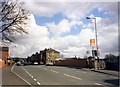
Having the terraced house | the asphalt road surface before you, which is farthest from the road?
the terraced house

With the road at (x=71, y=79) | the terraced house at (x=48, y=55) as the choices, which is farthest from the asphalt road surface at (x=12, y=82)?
the terraced house at (x=48, y=55)

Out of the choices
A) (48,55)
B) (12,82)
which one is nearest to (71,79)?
(12,82)

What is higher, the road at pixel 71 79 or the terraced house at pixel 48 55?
Answer: the terraced house at pixel 48 55

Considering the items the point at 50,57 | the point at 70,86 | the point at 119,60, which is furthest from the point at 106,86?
the point at 50,57

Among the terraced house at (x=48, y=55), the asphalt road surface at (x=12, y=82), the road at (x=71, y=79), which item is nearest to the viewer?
the asphalt road surface at (x=12, y=82)

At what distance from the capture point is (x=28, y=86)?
68.8 ft

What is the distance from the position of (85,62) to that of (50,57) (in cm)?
11187

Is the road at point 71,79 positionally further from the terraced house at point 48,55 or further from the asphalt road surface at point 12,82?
the terraced house at point 48,55

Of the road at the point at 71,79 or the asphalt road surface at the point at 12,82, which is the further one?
the road at the point at 71,79

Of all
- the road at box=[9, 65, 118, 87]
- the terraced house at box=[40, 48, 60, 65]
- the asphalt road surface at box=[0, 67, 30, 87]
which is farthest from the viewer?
the terraced house at box=[40, 48, 60, 65]

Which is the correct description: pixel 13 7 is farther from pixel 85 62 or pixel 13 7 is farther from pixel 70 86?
pixel 85 62

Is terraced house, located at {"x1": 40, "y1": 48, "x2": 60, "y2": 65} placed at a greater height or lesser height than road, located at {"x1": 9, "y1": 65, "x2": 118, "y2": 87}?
greater

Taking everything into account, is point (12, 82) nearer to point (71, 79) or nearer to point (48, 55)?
point (71, 79)

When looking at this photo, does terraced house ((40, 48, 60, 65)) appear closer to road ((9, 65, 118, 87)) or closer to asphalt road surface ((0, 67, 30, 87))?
road ((9, 65, 118, 87))
